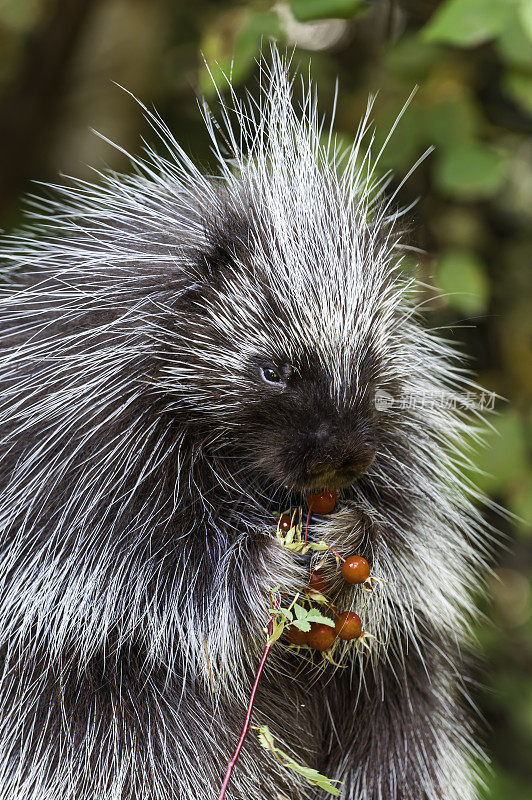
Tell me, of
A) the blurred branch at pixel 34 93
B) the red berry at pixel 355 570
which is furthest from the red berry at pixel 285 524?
the blurred branch at pixel 34 93

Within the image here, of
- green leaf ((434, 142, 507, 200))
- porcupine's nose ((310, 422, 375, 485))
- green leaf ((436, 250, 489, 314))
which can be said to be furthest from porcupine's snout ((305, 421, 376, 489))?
green leaf ((434, 142, 507, 200))

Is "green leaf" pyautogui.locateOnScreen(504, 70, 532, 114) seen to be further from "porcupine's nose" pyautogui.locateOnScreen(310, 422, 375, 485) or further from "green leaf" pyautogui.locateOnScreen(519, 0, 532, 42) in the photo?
"porcupine's nose" pyautogui.locateOnScreen(310, 422, 375, 485)

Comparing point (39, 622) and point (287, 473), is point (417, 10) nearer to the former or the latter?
point (287, 473)

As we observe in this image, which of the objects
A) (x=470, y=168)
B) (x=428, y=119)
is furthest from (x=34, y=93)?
(x=470, y=168)

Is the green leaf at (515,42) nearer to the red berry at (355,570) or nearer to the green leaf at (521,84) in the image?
the green leaf at (521,84)

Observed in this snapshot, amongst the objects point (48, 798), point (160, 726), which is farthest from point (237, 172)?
point (48, 798)
